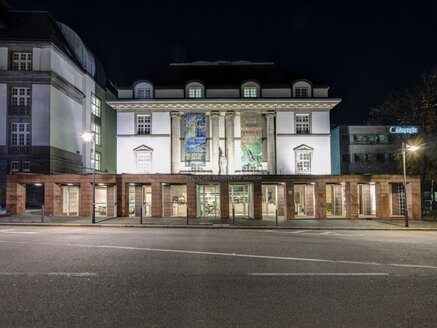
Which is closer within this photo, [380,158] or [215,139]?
[215,139]

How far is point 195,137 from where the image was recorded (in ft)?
122

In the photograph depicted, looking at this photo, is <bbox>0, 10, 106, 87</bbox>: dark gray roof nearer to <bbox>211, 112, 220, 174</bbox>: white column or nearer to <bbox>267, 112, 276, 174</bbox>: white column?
<bbox>211, 112, 220, 174</bbox>: white column

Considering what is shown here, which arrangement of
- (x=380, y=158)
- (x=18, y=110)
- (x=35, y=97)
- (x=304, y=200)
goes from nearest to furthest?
(x=304, y=200), (x=35, y=97), (x=18, y=110), (x=380, y=158)

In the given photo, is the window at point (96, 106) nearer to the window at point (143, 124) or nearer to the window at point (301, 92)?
the window at point (143, 124)

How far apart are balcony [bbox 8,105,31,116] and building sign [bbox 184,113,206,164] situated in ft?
47.4

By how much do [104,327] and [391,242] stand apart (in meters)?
14.2

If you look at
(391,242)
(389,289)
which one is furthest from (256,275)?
(391,242)

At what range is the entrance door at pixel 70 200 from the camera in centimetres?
3130

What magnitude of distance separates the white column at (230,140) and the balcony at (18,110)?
18402mm

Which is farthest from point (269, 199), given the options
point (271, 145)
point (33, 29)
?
point (33, 29)

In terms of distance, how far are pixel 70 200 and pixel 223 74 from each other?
2010 cm

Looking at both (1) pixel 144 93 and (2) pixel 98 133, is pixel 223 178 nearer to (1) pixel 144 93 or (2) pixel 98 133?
(1) pixel 144 93

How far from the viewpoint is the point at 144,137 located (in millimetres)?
37031

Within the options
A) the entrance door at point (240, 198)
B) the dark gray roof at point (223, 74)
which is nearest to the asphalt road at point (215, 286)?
the entrance door at point (240, 198)
